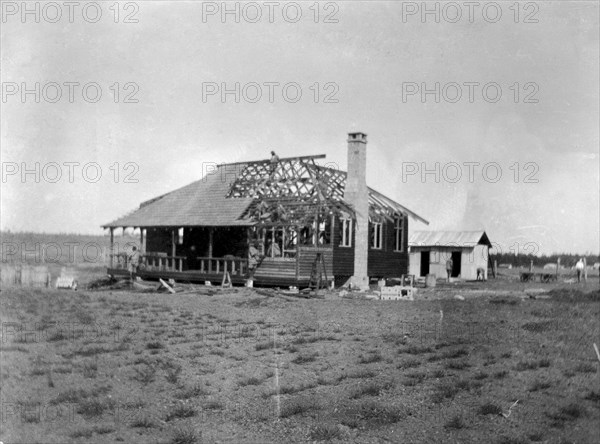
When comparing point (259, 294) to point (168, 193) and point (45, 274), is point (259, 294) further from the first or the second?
point (168, 193)

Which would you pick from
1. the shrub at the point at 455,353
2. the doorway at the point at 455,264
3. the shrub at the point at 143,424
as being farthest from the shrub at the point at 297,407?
the doorway at the point at 455,264

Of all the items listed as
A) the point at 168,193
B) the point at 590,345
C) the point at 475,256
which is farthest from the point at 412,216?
the point at 590,345

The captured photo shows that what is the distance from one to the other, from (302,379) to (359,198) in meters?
20.2

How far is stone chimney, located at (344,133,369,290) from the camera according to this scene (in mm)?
29734

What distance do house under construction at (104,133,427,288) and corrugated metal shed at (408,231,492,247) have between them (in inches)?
239

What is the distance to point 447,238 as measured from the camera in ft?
132

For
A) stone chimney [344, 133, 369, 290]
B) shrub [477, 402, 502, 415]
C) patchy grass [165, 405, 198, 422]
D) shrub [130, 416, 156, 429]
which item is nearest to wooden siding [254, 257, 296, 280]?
stone chimney [344, 133, 369, 290]

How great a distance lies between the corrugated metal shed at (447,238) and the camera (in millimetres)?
38594

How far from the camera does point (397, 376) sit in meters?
10.3

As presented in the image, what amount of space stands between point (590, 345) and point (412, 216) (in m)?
21.0

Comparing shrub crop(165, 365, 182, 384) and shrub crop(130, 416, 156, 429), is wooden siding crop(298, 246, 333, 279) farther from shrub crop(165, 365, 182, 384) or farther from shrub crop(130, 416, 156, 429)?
shrub crop(130, 416, 156, 429)

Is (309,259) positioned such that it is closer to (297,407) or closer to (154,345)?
(154,345)

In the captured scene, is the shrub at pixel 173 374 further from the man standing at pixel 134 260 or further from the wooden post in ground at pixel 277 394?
the man standing at pixel 134 260

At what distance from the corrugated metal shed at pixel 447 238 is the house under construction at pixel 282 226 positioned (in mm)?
6082
